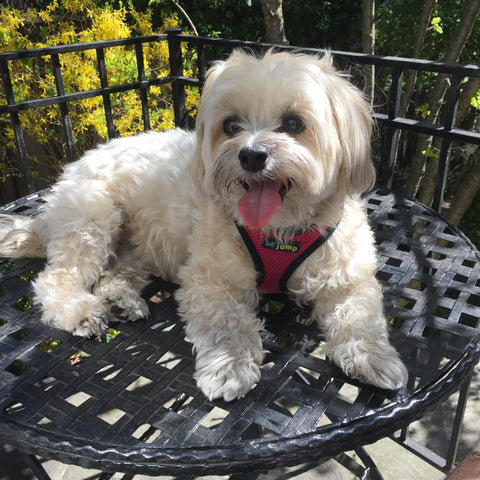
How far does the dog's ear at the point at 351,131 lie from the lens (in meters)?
1.81

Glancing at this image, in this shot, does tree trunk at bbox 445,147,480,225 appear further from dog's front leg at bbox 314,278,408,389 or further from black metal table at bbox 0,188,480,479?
dog's front leg at bbox 314,278,408,389

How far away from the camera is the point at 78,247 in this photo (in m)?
2.26

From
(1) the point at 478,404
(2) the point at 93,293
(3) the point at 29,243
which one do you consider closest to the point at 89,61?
(3) the point at 29,243

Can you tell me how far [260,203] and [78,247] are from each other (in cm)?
94

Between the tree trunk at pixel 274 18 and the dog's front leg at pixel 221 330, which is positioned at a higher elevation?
the tree trunk at pixel 274 18

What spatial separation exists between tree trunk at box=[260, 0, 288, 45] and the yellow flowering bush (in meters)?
0.79

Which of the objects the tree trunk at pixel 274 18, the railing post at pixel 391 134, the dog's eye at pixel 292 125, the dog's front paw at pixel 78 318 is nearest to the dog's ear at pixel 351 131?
the dog's eye at pixel 292 125

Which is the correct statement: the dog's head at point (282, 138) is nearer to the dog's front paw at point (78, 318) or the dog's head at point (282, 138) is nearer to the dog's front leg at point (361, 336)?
the dog's front leg at point (361, 336)

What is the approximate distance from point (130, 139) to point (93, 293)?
842 millimetres

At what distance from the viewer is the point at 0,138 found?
14.1 feet

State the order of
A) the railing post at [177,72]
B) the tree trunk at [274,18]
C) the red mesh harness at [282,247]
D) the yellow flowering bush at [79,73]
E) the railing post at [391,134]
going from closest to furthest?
the red mesh harness at [282,247]
the railing post at [391,134]
the railing post at [177,72]
the tree trunk at [274,18]
the yellow flowering bush at [79,73]

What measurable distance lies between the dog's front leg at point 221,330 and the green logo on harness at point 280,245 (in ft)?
0.54

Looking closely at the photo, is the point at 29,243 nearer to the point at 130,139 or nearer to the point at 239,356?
the point at 130,139

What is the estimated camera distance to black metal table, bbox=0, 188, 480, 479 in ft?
4.36
